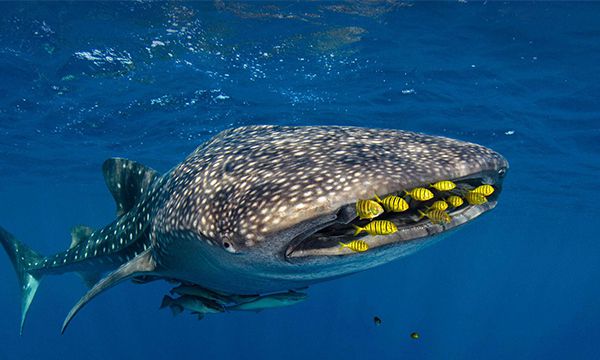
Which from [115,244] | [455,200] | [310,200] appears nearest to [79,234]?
Answer: [115,244]

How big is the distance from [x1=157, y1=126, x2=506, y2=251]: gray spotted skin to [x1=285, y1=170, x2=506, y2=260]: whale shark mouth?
120 mm

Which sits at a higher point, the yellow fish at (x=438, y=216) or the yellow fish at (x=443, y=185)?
the yellow fish at (x=443, y=185)

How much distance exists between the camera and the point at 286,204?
2801 mm

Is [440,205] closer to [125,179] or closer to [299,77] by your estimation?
[125,179]

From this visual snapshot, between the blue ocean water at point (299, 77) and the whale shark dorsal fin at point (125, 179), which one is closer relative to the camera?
the whale shark dorsal fin at point (125, 179)

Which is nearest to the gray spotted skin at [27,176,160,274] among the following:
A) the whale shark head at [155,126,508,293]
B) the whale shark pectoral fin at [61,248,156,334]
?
the whale shark pectoral fin at [61,248,156,334]

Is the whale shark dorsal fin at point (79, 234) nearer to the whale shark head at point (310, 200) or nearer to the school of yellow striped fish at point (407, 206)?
the whale shark head at point (310, 200)

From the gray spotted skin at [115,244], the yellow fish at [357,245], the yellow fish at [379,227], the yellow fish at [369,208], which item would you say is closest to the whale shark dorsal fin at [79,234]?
the gray spotted skin at [115,244]

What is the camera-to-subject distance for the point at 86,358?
4244 centimetres

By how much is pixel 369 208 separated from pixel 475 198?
1.03 metres

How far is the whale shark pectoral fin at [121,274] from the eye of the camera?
4.27 meters

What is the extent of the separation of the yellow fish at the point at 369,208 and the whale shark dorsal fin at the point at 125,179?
136 inches

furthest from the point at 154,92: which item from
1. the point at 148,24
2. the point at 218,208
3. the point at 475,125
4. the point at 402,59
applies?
the point at 218,208

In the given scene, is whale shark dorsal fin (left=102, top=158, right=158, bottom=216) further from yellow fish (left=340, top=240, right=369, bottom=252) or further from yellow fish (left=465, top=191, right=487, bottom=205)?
yellow fish (left=465, top=191, right=487, bottom=205)
